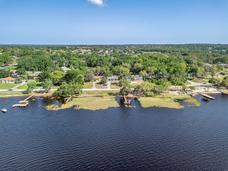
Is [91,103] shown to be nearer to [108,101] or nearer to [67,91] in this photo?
[108,101]

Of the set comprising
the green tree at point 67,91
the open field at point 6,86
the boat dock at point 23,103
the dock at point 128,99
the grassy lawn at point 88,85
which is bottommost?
the open field at point 6,86

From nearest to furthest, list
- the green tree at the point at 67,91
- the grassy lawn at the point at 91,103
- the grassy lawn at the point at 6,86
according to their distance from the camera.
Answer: the grassy lawn at the point at 91,103, the green tree at the point at 67,91, the grassy lawn at the point at 6,86

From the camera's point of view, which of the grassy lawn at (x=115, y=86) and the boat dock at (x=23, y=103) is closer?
the boat dock at (x=23, y=103)

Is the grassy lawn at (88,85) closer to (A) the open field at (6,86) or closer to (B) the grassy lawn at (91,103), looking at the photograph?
(B) the grassy lawn at (91,103)

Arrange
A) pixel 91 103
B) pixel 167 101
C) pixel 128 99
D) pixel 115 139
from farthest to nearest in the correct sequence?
pixel 128 99
pixel 167 101
pixel 91 103
pixel 115 139

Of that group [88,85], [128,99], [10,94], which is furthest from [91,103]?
[10,94]

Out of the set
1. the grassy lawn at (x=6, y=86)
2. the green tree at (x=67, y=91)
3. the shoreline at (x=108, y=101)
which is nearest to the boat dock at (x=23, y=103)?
the shoreline at (x=108, y=101)

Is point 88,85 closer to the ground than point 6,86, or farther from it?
farther from it
